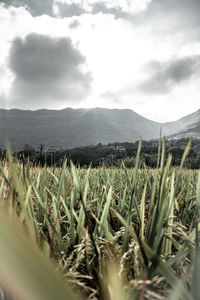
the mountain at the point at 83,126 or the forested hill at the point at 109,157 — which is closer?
the forested hill at the point at 109,157

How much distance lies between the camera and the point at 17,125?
4877 inches

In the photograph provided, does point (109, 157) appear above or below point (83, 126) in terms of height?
below

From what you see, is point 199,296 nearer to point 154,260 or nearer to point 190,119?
point 154,260

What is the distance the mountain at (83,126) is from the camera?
117 metres

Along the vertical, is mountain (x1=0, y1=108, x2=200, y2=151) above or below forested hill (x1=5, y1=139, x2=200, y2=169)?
above

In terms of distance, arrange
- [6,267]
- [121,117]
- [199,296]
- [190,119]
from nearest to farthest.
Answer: [6,267] → [199,296] → [190,119] → [121,117]

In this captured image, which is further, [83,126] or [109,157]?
[83,126]

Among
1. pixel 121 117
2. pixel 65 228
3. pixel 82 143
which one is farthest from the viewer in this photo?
pixel 121 117

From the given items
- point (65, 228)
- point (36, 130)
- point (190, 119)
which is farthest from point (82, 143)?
point (65, 228)

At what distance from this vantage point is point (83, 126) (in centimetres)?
12975

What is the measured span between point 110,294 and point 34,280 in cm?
23

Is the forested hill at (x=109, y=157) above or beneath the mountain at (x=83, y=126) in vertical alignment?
beneath

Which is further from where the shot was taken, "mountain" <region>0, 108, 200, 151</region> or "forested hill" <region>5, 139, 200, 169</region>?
"mountain" <region>0, 108, 200, 151</region>

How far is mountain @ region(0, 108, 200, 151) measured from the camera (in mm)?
116938
